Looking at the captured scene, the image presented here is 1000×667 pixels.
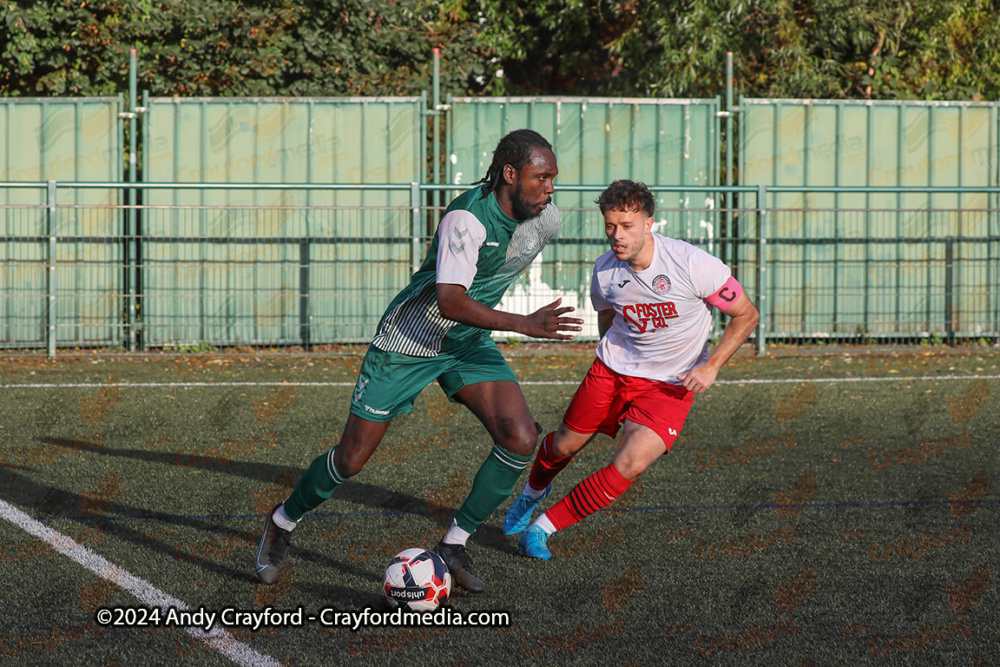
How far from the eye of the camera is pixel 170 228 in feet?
45.5

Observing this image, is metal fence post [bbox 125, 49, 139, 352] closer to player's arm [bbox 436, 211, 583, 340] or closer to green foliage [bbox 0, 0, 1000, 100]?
green foliage [bbox 0, 0, 1000, 100]

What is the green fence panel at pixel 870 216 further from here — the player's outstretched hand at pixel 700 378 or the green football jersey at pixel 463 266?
the green football jersey at pixel 463 266

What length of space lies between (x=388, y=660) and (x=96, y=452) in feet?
14.7

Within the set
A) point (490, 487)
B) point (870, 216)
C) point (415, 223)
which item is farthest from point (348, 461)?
point (870, 216)

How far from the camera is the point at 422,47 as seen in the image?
60.7 ft

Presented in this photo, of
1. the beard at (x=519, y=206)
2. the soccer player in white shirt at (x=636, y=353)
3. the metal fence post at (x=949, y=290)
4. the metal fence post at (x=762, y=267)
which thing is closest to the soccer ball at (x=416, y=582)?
the soccer player in white shirt at (x=636, y=353)

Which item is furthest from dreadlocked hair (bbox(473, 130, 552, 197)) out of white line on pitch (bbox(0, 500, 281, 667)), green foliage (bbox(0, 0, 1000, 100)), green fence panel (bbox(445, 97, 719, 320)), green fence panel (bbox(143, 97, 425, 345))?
green foliage (bbox(0, 0, 1000, 100))

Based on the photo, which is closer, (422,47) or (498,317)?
(498,317)

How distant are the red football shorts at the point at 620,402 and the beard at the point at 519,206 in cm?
103

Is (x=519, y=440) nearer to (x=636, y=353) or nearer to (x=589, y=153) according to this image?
(x=636, y=353)

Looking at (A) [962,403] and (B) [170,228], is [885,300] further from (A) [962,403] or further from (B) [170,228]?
(B) [170,228]

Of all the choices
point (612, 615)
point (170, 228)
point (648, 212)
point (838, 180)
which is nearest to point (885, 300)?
point (838, 180)

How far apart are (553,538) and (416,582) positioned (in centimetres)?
127

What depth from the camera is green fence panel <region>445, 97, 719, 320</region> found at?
1422 centimetres
